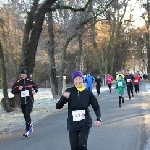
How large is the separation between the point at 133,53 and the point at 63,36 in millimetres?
36758

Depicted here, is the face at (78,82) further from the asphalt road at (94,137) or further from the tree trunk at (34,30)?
the tree trunk at (34,30)

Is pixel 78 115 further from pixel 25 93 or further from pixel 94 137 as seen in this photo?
pixel 25 93

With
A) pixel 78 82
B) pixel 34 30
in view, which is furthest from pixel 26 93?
pixel 34 30

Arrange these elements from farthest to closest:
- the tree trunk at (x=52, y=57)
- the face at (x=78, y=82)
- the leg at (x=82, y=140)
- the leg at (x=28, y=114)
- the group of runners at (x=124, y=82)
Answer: the tree trunk at (x=52, y=57), the group of runners at (x=124, y=82), the leg at (x=28, y=114), the face at (x=78, y=82), the leg at (x=82, y=140)

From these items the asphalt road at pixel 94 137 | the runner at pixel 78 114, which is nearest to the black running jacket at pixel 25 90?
the asphalt road at pixel 94 137

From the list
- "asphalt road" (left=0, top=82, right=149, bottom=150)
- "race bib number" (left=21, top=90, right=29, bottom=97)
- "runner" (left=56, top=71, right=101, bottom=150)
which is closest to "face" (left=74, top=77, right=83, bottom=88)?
"runner" (left=56, top=71, right=101, bottom=150)

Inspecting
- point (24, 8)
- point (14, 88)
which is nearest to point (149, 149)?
point (14, 88)

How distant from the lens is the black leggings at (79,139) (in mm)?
5527

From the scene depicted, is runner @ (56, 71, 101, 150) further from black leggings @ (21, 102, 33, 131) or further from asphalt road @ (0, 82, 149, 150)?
black leggings @ (21, 102, 33, 131)

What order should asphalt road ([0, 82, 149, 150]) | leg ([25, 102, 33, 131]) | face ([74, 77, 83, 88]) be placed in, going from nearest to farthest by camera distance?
face ([74, 77, 83, 88]) < asphalt road ([0, 82, 149, 150]) < leg ([25, 102, 33, 131])

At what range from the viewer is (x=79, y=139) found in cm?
556

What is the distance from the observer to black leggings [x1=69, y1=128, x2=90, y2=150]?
553cm

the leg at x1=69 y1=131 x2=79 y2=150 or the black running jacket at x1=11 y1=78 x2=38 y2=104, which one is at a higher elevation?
the black running jacket at x1=11 y1=78 x2=38 y2=104

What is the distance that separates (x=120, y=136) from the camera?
872 centimetres
